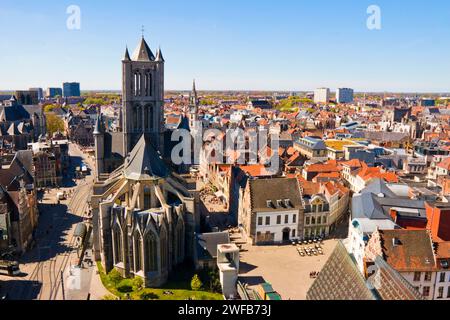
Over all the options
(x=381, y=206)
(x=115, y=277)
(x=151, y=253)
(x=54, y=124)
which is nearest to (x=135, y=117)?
(x=151, y=253)

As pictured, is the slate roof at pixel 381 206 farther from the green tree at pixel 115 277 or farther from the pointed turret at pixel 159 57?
the pointed turret at pixel 159 57

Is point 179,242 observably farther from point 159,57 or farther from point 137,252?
point 159,57

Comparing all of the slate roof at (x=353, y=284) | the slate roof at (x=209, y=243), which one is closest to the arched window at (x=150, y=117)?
the slate roof at (x=209, y=243)

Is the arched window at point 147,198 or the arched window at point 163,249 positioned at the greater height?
the arched window at point 147,198
